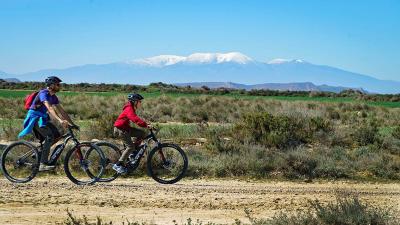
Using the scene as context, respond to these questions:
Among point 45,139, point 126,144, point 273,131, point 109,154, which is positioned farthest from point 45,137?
point 273,131

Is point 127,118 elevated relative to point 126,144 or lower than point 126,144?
elevated

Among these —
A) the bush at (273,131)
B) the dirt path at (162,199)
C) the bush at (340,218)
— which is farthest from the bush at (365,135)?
the bush at (340,218)

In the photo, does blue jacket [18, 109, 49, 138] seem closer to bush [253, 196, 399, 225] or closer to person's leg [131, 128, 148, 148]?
person's leg [131, 128, 148, 148]

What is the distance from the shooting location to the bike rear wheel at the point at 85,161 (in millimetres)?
12877

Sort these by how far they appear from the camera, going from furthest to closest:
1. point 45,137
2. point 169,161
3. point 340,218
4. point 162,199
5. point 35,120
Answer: point 169,161, point 45,137, point 35,120, point 162,199, point 340,218

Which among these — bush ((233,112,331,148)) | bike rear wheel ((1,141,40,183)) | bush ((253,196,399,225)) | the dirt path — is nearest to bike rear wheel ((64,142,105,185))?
the dirt path

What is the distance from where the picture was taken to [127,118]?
12.9 metres

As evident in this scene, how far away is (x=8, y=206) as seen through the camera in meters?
10.4

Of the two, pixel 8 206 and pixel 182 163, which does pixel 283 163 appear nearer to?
pixel 182 163

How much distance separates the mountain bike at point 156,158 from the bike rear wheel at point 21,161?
3.99 ft

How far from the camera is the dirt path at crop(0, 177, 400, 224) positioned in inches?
389

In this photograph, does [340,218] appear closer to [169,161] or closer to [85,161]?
[169,161]

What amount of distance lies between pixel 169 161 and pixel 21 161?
329 cm

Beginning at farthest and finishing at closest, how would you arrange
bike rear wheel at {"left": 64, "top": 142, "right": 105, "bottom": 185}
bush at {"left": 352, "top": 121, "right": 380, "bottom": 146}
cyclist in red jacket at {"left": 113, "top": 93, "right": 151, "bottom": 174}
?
bush at {"left": 352, "top": 121, "right": 380, "bottom": 146} < bike rear wheel at {"left": 64, "top": 142, "right": 105, "bottom": 185} < cyclist in red jacket at {"left": 113, "top": 93, "right": 151, "bottom": 174}
